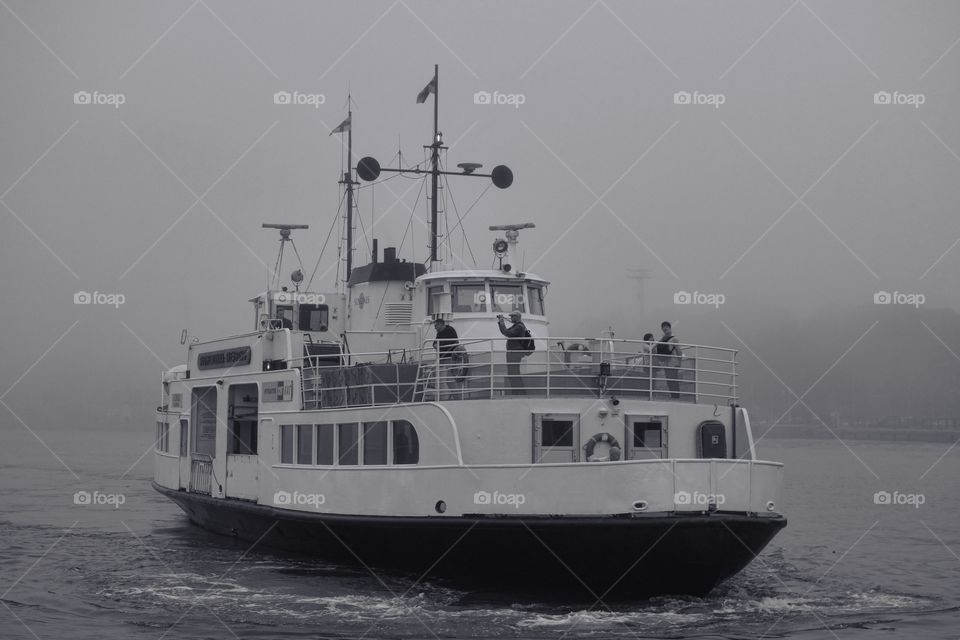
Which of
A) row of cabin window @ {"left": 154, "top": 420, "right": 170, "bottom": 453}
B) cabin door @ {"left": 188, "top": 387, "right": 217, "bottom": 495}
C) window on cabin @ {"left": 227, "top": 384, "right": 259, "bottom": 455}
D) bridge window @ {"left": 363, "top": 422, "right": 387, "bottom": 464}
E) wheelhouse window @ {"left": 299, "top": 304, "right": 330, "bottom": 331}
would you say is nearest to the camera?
bridge window @ {"left": 363, "top": 422, "right": 387, "bottom": 464}

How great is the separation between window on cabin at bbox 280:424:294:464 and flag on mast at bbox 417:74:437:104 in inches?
326

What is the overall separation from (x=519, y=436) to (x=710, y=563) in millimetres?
3543

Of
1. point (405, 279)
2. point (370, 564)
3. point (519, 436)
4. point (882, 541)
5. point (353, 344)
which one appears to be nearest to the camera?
point (519, 436)

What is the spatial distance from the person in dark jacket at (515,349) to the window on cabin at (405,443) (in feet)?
6.04

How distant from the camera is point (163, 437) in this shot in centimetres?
2912

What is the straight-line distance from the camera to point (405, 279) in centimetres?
2469

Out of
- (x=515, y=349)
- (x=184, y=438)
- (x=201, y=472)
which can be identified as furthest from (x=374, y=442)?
(x=184, y=438)

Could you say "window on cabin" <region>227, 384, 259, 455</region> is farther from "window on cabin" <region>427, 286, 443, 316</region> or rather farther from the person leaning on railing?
the person leaning on railing

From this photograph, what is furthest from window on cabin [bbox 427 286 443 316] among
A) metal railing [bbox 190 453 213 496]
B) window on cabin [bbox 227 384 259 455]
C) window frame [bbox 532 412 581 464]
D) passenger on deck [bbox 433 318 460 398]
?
metal railing [bbox 190 453 213 496]

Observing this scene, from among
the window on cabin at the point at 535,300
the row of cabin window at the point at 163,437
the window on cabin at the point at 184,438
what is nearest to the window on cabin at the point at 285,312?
the window on cabin at the point at 184,438

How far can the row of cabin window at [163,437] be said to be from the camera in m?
28.4

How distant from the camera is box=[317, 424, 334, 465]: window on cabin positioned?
20.3m

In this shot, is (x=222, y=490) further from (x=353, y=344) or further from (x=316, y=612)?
(x=316, y=612)

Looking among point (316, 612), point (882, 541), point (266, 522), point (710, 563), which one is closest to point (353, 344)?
point (266, 522)
